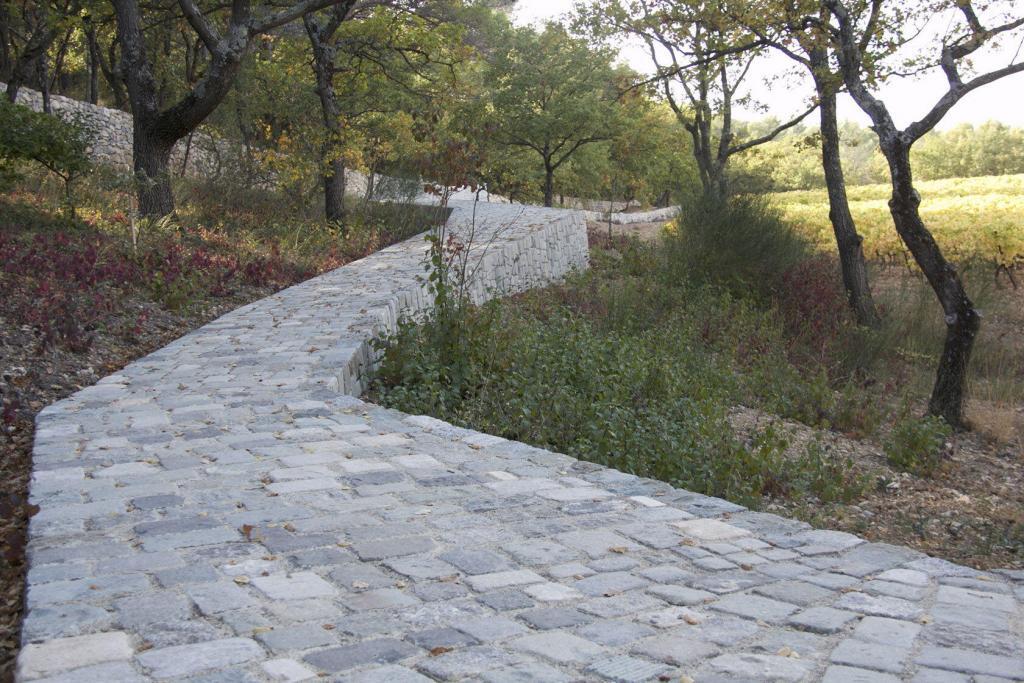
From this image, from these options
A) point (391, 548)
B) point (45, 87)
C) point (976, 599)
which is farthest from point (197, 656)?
point (45, 87)

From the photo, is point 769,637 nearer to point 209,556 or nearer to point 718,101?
point 209,556

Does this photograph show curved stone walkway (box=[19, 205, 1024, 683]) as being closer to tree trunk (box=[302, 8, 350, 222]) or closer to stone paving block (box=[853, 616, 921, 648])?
stone paving block (box=[853, 616, 921, 648])

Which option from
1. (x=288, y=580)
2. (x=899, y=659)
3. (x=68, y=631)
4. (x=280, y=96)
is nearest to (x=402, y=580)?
(x=288, y=580)

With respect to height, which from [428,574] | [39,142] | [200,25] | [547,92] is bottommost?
[428,574]

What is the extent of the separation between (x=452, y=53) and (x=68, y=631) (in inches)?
603

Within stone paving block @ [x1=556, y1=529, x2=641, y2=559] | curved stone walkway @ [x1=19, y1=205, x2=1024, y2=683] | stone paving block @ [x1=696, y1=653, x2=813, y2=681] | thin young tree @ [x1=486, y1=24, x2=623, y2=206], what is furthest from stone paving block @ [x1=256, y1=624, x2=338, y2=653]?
thin young tree @ [x1=486, y1=24, x2=623, y2=206]

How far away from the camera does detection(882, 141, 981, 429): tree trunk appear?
9711 millimetres

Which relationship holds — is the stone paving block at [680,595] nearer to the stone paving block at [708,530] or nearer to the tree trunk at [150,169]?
the stone paving block at [708,530]

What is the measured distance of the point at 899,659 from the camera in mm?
2832

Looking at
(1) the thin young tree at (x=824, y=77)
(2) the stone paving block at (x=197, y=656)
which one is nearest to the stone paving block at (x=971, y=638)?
(2) the stone paving block at (x=197, y=656)

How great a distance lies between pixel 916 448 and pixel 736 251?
24.1 feet

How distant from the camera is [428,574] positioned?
11.2 feet

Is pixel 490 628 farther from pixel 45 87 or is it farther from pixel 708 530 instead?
pixel 45 87

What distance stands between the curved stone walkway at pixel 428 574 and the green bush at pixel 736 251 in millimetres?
9523
